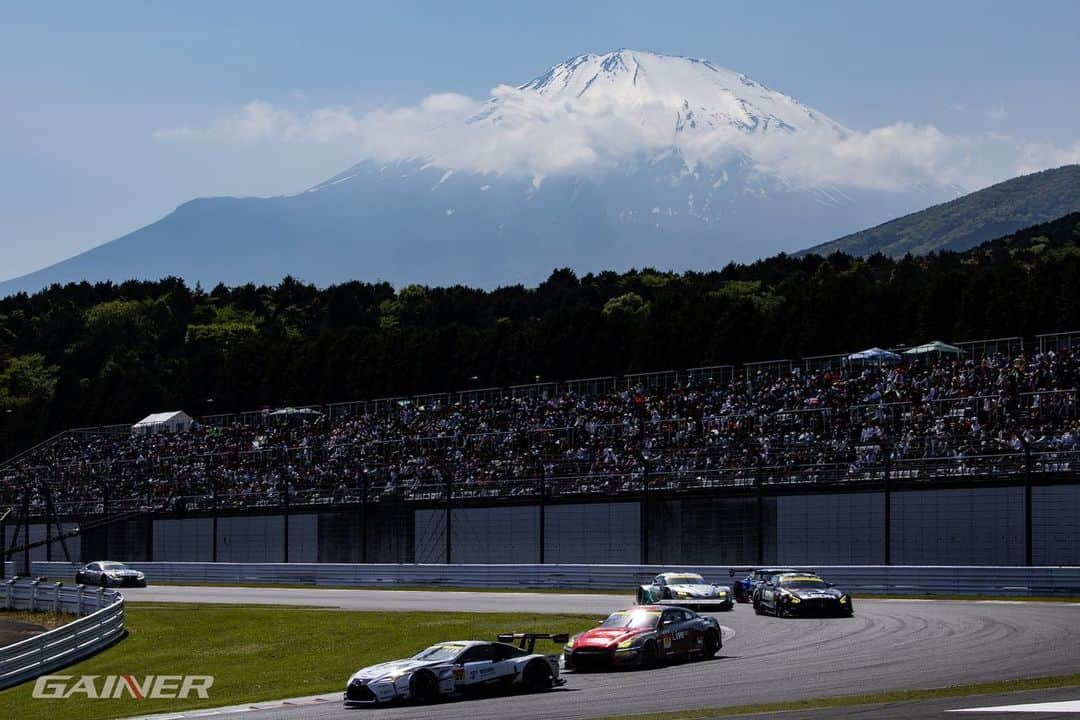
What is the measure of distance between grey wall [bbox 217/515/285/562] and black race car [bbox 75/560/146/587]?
9.34 metres

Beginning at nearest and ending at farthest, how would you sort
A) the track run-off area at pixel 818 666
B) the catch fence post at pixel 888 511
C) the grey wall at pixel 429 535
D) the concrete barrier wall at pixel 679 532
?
the track run-off area at pixel 818 666 < the catch fence post at pixel 888 511 < the concrete barrier wall at pixel 679 532 < the grey wall at pixel 429 535

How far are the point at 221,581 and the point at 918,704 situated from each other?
52.0 metres

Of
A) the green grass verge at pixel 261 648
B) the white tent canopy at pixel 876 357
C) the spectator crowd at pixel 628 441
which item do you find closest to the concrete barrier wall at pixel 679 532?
the spectator crowd at pixel 628 441

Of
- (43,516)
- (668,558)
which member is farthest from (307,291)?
(668,558)

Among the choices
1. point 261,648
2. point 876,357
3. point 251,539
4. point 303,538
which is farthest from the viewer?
point 251,539

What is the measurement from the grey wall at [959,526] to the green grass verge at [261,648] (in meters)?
15.4

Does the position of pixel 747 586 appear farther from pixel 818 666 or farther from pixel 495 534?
pixel 495 534

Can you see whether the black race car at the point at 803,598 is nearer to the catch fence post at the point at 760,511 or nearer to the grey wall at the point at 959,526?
the grey wall at the point at 959,526

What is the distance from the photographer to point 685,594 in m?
40.7

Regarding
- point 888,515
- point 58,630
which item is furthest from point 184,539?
point 58,630

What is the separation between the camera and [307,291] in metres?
181

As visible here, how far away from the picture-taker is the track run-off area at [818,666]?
24.4 metres

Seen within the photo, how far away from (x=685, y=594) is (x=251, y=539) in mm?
40516

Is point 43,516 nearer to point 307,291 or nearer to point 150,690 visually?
point 150,690
